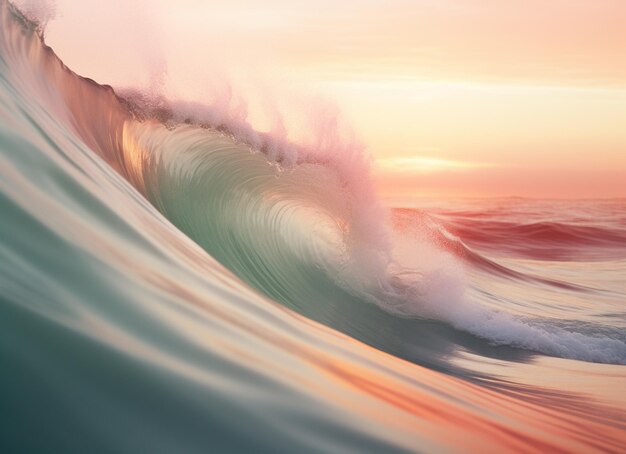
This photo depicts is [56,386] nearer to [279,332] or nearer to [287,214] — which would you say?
[279,332]

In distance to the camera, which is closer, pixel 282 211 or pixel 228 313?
pixel 228 313

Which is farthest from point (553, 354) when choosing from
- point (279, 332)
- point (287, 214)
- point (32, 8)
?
point (32, 8)

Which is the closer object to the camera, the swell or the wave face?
the wave face

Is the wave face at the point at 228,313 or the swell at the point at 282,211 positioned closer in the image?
the wave face at the point at 228,313

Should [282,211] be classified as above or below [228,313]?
above
